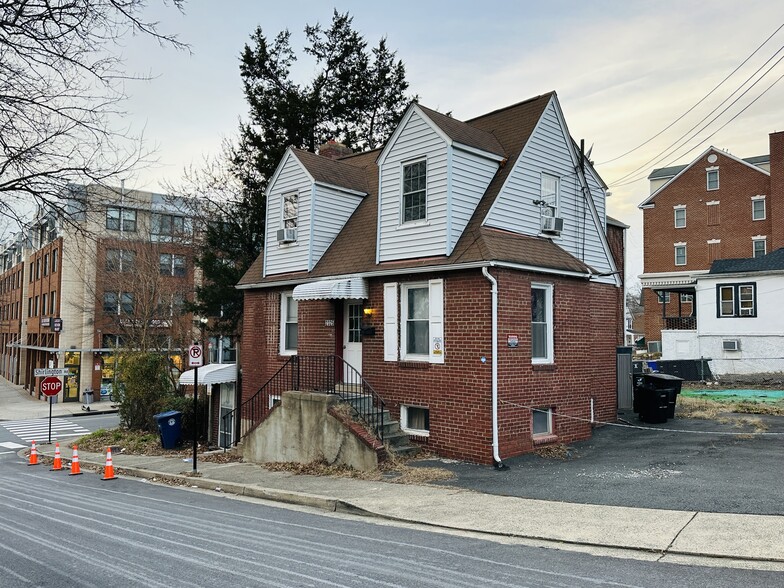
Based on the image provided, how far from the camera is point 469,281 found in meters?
12.8

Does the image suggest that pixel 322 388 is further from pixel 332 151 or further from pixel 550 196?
pixel 332 151

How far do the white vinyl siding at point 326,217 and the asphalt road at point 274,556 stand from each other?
8367 millimetres

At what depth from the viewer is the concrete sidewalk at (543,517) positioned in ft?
22.4

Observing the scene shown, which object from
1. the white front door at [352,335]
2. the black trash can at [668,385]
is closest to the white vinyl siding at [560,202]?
the black trash can at [668,385]

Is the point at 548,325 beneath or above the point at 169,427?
above

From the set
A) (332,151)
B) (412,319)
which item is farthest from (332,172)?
(412,319)

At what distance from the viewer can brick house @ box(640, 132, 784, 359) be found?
42.5 m

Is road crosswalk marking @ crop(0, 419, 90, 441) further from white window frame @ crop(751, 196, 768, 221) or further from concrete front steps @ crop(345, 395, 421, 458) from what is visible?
white window frame @ crop(751, 196, 768, 221)

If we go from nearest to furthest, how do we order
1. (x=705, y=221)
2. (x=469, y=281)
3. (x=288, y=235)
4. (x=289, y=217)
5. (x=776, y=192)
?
(x=469, y=281), (x=288, y=235), (x=289, y=217), (x=776, y=192), (x=705, y=221)

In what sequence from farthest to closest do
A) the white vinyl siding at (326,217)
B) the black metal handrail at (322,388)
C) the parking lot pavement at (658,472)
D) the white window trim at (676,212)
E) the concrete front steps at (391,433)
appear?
the white window trim at (676,212)
the white vinyl siding at (326,217)
the black metal handrail at (322,388)
the concrete front steps at (391,433)
the parking lot pavement at (658,472)

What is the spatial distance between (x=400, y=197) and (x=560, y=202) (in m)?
4.23

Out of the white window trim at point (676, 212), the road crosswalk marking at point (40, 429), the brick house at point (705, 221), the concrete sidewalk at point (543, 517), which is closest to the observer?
the concrete sidewalk at point (543, 517)

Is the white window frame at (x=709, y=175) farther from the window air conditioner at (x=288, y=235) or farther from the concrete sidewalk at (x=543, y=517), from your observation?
the concrete sidewalk at (x=543, y=517)

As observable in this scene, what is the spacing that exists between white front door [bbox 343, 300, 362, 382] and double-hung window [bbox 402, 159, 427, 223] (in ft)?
9.33
